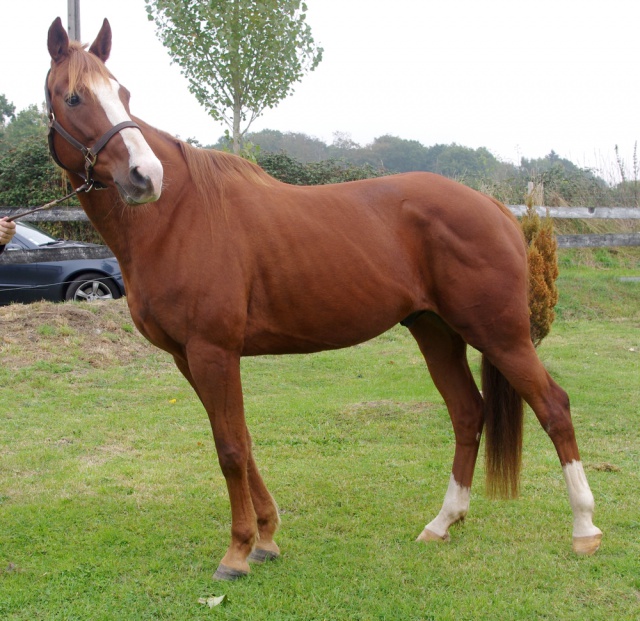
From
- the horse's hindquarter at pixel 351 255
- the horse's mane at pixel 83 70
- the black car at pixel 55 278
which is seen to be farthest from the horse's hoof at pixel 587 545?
the black car at pixel 55 278

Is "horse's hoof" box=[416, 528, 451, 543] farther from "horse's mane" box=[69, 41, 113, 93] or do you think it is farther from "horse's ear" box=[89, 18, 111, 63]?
"horse's ear" box=[89, 18, 111, 63]

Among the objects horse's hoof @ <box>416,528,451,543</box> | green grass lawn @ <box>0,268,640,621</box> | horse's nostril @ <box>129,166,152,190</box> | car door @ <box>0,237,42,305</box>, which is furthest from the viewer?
car door @ <box>0,237,42,305</box>

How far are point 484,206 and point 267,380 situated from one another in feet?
15.5

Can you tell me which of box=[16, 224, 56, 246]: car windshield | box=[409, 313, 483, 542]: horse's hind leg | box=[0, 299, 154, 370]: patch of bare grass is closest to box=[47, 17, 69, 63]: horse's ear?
box=[409, 313, 483, 542]: horse's hind leg

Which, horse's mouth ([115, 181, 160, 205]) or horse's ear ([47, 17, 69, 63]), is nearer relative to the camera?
horse's mouth ([115, 181, 160, 205])

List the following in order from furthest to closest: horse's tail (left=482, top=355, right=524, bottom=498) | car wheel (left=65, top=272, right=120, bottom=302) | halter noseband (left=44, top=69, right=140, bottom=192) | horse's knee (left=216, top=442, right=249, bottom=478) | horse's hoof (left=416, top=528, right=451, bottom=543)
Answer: car wheel (left=65, top=272, right=120, bottom=302) < horse's tail (left=482, top=355, right=524, bottom=498) < horse's hoof (left=416, top=528, right=451, bottom=543) < horse's knee (left=216, top=442, right=249, bottom=478) < halter noseband (left=44, top=69, right=140, bottom=192)

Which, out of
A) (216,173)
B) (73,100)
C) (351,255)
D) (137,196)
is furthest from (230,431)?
(73,100)

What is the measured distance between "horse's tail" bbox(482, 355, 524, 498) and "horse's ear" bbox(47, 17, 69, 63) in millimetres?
2723

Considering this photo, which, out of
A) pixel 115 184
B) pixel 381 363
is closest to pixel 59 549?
pixel 115 184

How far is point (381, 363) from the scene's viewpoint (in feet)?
28.6

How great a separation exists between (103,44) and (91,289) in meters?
7.60

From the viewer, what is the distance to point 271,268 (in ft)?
10.8

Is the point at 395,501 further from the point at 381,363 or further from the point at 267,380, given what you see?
the point at 381,363

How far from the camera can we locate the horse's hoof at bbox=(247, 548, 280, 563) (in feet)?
11.5
